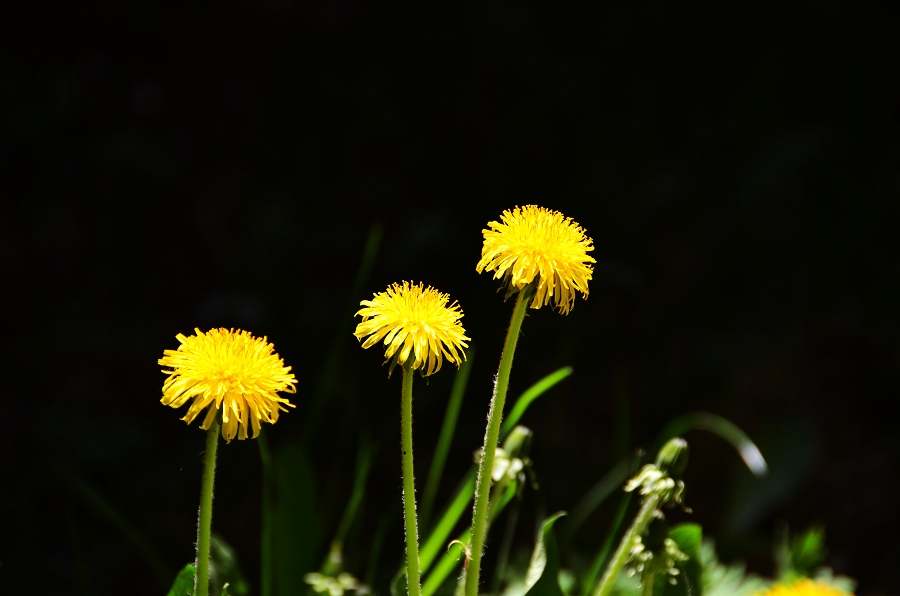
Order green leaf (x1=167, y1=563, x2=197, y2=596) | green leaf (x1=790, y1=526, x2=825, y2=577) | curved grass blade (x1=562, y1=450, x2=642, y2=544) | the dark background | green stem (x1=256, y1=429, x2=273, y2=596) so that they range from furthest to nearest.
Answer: the dark background
curved grass blade (x1=562, y1=450, x2=642, y2=544)
green leaf (x1=790, y1=526, x2=825, y2=577)
green stem (x1=256, y1=429, x2=273, y2=596)
green leaf (x1=167, y1=563, x2=197, y2=596)

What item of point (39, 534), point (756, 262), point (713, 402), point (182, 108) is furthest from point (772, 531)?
point (182, 108)

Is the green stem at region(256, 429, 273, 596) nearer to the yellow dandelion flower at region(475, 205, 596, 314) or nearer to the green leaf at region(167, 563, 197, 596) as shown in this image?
the green leaf at region(167, 563, 197, 596)

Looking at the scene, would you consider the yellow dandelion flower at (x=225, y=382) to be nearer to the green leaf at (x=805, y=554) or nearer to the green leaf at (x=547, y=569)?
the green leaf at (x=547, y=569)

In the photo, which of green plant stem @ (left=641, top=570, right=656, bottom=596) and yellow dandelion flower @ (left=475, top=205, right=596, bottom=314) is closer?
yellow dandelion flower @ (left=475, top=205, right=596, bottom=314)

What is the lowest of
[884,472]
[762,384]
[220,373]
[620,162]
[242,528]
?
[220,373]

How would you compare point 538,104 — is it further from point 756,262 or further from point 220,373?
point 220,373

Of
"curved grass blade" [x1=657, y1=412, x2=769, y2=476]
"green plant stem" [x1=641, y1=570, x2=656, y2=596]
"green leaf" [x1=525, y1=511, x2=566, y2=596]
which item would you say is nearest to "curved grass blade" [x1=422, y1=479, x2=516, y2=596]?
"green leaf" [x1=525, y1=511, x2=566, y2=596]
